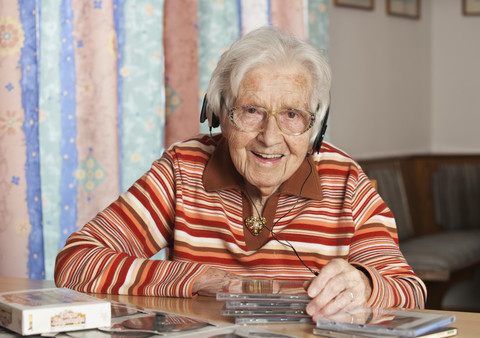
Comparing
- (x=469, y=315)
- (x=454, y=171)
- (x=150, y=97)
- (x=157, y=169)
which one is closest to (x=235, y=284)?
(x=469, y=315)

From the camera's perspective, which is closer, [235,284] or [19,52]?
[235,284]

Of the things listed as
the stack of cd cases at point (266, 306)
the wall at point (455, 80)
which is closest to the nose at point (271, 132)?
the stack of cd cases at point (266, 306)

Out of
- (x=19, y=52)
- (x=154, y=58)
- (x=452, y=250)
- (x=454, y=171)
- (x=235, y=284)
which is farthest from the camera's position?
(x=454, y=171)

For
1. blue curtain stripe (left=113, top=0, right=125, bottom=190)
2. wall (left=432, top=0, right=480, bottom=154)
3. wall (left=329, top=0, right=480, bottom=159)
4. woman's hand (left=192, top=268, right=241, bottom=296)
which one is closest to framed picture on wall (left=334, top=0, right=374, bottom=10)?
wall (left=329, top=0, right=480, bottom=159)

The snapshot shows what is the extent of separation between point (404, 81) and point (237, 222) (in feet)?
13.7

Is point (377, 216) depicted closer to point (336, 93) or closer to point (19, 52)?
point (19, 52)

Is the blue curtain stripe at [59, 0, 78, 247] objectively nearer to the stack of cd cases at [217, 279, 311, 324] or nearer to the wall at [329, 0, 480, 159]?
the stack of cd cases at [217, 279, 311, 324]

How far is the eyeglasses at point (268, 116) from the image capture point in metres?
2.00

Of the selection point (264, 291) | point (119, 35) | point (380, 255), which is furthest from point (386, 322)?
point (119, 35)

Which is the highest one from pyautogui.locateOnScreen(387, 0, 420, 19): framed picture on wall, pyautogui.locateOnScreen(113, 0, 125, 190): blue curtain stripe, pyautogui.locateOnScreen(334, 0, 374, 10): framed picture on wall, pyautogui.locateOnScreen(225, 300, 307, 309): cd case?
pyautogui.locateOnScreen(387, 0, 420, 19): framed picture on wall

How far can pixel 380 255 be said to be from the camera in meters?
1.90

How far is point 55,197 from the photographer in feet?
9.58

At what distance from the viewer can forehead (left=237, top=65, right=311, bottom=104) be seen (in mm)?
1983

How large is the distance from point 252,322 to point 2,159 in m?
1.67
